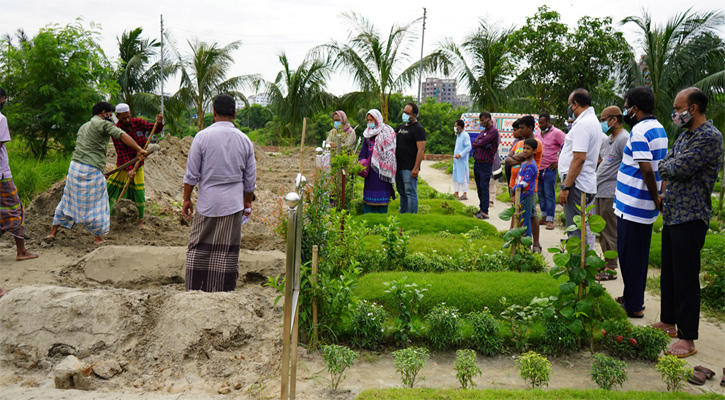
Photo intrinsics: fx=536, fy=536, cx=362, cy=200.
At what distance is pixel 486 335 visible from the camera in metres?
4.17

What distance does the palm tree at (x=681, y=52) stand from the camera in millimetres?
17555

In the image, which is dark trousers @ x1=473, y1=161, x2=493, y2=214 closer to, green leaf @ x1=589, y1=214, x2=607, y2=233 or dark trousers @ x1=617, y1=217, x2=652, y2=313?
dark trousers @ x1=617, y1=217, x2=652, y2=313

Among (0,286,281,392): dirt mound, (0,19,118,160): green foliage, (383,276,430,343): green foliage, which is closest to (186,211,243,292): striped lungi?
(0,286,281,392): dirt mound

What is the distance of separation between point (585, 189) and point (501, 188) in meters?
8.87

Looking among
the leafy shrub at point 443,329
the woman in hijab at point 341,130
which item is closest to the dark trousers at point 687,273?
the leafy shrub at point 443,329

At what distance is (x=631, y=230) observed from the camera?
15.3 ft

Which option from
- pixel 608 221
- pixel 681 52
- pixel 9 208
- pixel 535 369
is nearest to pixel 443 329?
pixel 535 369

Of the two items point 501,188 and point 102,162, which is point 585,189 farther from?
point 501,188

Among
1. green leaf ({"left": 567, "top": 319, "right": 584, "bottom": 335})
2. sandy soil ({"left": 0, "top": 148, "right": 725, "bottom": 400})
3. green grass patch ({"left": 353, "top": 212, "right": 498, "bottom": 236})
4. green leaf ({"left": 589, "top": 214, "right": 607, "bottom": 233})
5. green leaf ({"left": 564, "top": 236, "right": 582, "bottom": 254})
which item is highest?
green leaf ({"left": 589, "top": 214, "right": 607, "bottom": 233})

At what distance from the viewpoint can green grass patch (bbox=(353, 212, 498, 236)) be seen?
7.86 meters

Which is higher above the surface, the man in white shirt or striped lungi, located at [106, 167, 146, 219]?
the man in white shirt

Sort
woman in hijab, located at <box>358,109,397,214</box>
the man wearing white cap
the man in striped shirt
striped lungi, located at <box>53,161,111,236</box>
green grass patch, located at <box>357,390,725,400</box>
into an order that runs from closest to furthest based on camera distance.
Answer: green grass patch, located at <box>357,390,725,400</box>, the man in striped shirt, striped lungi, located at <box>53,161,111,236</box>, the man wearing white cap, woman in hijab, located at <box>358,109,397,214</box>

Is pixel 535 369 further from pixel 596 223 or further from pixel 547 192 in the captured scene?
pixel 547 192

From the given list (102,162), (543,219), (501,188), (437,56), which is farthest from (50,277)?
(437,56)
